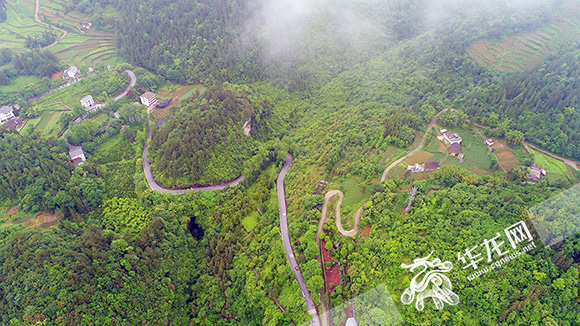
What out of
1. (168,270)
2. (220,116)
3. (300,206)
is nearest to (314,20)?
(220,116)

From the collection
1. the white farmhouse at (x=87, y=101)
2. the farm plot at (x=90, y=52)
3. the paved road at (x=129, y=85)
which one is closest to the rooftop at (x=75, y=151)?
the white farmhouse at (x=87, y=101)

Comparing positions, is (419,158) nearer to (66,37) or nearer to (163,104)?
(163,104)

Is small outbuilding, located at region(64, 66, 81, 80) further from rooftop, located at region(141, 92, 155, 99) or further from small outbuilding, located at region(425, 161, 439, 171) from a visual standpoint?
small outbuilding, located at region(425, 161, 439, 171)

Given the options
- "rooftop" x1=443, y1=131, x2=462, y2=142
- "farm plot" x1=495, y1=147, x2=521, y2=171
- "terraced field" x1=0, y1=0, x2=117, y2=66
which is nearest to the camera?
"farm plot" x1=495, y1=147, x2=521, y2=171

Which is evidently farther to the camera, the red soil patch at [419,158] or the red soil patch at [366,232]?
the red soil patch at [419,158]

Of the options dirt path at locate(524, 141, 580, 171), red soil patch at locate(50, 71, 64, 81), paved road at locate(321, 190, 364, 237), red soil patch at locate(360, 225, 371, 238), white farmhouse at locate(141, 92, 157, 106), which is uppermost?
red soil patch at locate(50, 71, 64, 81)

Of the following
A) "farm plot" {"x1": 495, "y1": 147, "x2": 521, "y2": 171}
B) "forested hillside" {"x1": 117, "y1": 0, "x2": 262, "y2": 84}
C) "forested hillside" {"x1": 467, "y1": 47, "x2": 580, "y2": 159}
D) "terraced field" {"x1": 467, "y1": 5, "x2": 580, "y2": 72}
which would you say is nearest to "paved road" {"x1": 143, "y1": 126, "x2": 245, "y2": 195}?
"forested hillside" {"x1": 117, "y1": 0, "x2": 262, "y2": 84}

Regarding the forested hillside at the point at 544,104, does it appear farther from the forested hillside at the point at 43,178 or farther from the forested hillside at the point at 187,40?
the forested hillside at the point at 43,178
